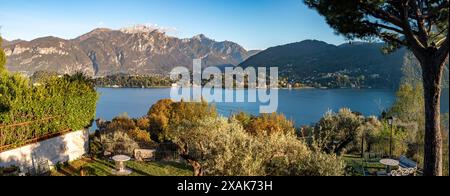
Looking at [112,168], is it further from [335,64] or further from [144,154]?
[335,64]

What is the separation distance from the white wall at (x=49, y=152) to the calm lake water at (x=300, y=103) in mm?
49504

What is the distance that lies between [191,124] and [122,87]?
111673mm

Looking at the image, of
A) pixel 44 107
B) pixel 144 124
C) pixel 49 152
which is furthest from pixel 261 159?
pixel 144 124

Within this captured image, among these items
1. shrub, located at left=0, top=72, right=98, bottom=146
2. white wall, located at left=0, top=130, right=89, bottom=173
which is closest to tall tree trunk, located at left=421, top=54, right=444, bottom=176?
white wall, located at left=0, top=130, right=89, bottom=173

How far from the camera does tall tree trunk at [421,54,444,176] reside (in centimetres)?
831

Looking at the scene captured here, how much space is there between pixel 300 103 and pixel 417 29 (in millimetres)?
76134

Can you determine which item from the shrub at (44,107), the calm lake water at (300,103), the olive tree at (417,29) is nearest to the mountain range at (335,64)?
the calm lake water at (300,103)

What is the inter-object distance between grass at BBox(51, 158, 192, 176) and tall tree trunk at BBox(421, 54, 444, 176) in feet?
25.0

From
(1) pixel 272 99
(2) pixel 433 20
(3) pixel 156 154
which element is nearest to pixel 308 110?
(1) pixel 272 99

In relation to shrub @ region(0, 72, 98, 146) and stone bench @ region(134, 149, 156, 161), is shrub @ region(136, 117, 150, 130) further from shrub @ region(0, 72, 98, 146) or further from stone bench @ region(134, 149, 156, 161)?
stone bench @ region(134, 149, 156, 161)

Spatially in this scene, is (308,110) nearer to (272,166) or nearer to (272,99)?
(272,99)
